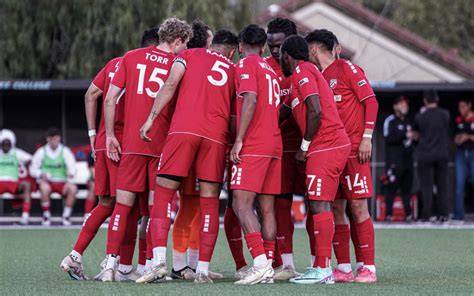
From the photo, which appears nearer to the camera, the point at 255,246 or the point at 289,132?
the point at 255,246

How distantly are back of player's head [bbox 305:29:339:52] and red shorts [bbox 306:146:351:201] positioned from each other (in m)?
1.05

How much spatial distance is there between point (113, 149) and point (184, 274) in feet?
4.47

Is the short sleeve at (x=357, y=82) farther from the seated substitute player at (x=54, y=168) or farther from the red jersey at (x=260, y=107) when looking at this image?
the seated substitute player at (x=54, y=168)

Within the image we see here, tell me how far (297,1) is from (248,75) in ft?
87.8

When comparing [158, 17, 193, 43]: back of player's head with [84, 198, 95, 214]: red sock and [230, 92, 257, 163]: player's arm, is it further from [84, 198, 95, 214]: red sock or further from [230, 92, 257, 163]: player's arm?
[84, 198, 95, 214]: red sock

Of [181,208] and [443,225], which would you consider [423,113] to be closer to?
[443,225]

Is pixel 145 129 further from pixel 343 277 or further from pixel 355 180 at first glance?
pixel 343 277

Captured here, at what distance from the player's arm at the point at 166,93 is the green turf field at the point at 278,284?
55.1 inches

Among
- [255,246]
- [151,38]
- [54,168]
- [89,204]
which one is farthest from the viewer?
[89,204]

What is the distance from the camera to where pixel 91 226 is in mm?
10555

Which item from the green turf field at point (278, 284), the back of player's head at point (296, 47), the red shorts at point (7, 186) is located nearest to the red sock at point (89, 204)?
the red shorts at point (7, 186)

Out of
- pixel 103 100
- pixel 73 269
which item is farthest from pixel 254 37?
pixel 73 269

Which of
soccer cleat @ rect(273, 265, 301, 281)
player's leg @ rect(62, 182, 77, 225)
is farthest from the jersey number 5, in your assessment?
player's leg @ rect(62, 182, 77, 225)

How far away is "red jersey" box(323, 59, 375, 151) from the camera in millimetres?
10391
